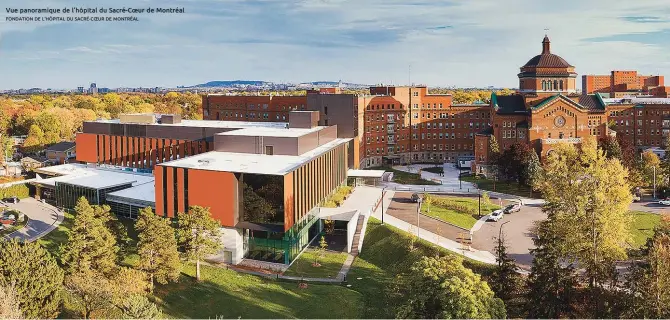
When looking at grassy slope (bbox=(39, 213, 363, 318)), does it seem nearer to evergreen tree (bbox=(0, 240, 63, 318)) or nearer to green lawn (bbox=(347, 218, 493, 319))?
green lawn (bbox=(347, 218, 493, 319))

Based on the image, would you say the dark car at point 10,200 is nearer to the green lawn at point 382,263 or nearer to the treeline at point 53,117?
the treeline at point 53,117

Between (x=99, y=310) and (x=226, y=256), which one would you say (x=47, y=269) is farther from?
(x=226, y=256)

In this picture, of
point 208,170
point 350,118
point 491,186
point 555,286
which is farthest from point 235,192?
point 491,186

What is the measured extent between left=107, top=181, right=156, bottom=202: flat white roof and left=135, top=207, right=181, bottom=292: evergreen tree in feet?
46.1

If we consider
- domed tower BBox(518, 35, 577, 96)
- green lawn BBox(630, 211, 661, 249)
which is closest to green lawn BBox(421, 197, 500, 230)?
green lawn BBox(630, 211, 661, 249)

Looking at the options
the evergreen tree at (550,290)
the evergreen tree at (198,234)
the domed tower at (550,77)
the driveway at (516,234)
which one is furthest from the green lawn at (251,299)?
the domed tower at (550,77)

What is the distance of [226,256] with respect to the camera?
45.3 meters

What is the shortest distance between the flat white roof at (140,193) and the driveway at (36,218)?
625cm

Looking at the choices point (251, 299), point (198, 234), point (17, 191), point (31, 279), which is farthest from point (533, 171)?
point (17, 191)

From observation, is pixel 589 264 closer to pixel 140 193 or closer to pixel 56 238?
pixel 140 193

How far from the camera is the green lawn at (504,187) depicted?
67938mm

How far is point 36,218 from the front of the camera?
5469cm

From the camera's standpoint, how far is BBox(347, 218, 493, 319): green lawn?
125 feet

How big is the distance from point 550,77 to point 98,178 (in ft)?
219
